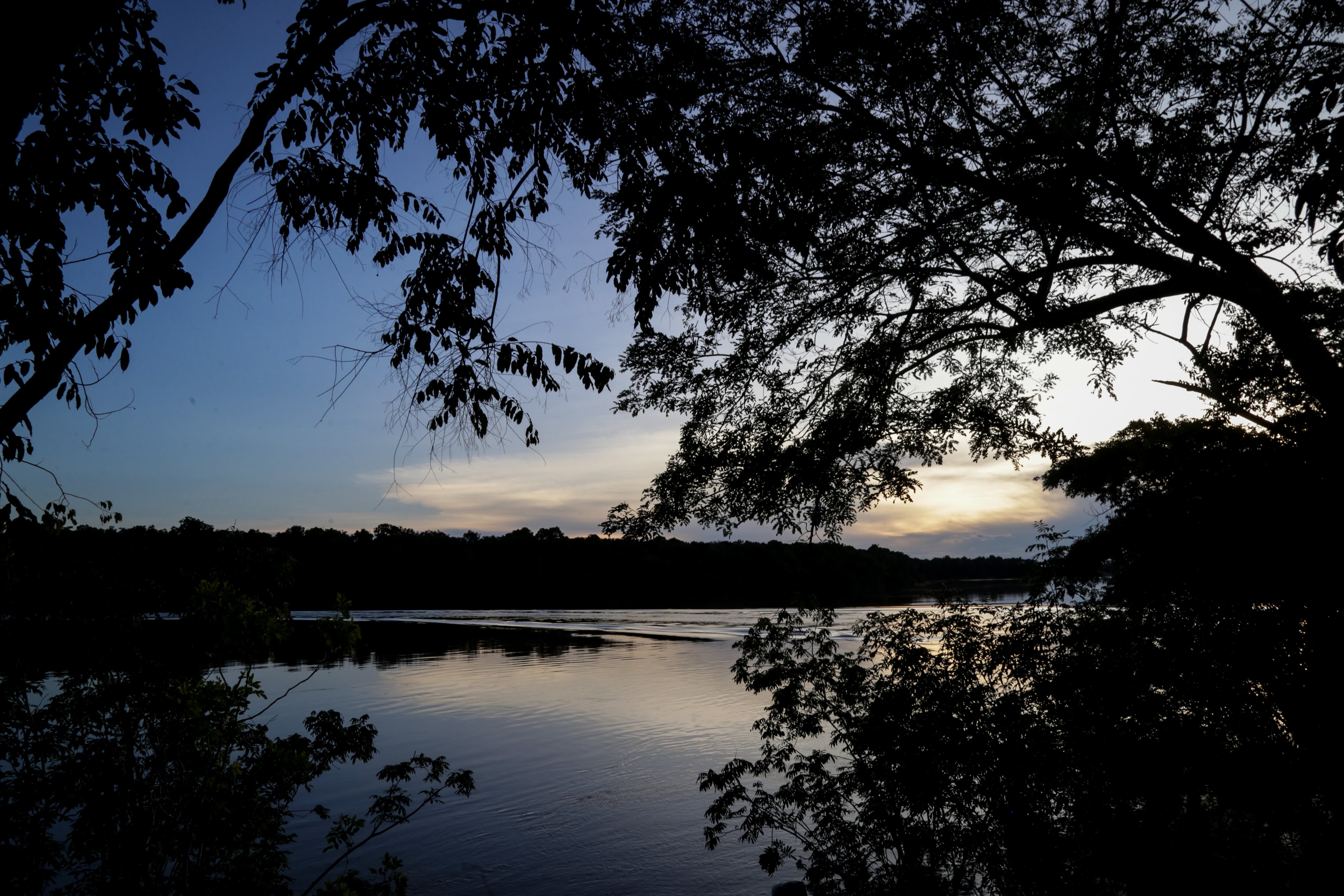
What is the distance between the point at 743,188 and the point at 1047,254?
3850 millimetres

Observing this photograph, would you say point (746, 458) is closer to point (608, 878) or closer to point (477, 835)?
point (608, 878)

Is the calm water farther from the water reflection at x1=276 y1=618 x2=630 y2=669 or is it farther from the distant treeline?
the distant treeline

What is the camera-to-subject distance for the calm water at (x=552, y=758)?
13.2m

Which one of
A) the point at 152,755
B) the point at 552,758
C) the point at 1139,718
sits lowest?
the point at 552,758

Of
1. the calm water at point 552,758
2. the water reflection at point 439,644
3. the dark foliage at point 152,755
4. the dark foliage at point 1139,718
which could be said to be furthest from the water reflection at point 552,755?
the dark foliage at point 152,755

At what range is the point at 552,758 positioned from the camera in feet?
66.2

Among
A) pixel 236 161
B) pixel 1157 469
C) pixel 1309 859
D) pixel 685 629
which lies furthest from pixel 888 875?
pixel 685 629

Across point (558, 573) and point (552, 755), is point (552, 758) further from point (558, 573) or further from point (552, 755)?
point (558, 573)

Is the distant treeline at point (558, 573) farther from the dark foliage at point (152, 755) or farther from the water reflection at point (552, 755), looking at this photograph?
the dark foliage at point (152, 755)

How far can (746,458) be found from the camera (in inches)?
339

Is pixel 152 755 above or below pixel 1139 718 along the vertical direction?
below

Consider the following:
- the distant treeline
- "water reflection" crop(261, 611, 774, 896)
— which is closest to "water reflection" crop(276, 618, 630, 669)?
"water reflection" crop(261, 611, 774, 896)

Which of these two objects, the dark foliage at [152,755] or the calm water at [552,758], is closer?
the dark foliage at [152,755]

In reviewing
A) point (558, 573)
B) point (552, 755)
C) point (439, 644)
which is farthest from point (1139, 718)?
point (558, 573)
